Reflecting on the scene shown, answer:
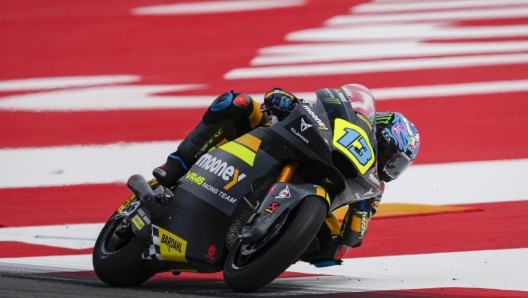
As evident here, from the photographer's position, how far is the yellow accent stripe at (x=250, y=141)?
4398 millimetres

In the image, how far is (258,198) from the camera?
4.33m

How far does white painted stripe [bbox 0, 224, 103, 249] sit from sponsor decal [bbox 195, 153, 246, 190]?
6.88 ft

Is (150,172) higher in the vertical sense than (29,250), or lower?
lower

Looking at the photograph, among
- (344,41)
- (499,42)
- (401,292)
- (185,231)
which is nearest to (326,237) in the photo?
(401,292)

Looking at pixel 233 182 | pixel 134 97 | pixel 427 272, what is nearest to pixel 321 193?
pixel 233 182

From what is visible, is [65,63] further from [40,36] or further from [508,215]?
[508,215]

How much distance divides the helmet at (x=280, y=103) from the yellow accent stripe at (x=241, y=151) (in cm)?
28

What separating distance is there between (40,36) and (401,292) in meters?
5.97

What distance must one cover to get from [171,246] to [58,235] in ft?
7.56

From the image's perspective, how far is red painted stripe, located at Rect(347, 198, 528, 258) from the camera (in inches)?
237

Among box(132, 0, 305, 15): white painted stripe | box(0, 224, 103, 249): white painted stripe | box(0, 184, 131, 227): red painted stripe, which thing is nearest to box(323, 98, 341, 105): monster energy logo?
box(0, 224, 103, 249): white painted stripe

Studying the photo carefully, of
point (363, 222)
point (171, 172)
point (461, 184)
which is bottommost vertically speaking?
point (461, 184)

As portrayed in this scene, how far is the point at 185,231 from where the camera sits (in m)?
4.45

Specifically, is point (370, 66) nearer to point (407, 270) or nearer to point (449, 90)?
point (449, 90)
